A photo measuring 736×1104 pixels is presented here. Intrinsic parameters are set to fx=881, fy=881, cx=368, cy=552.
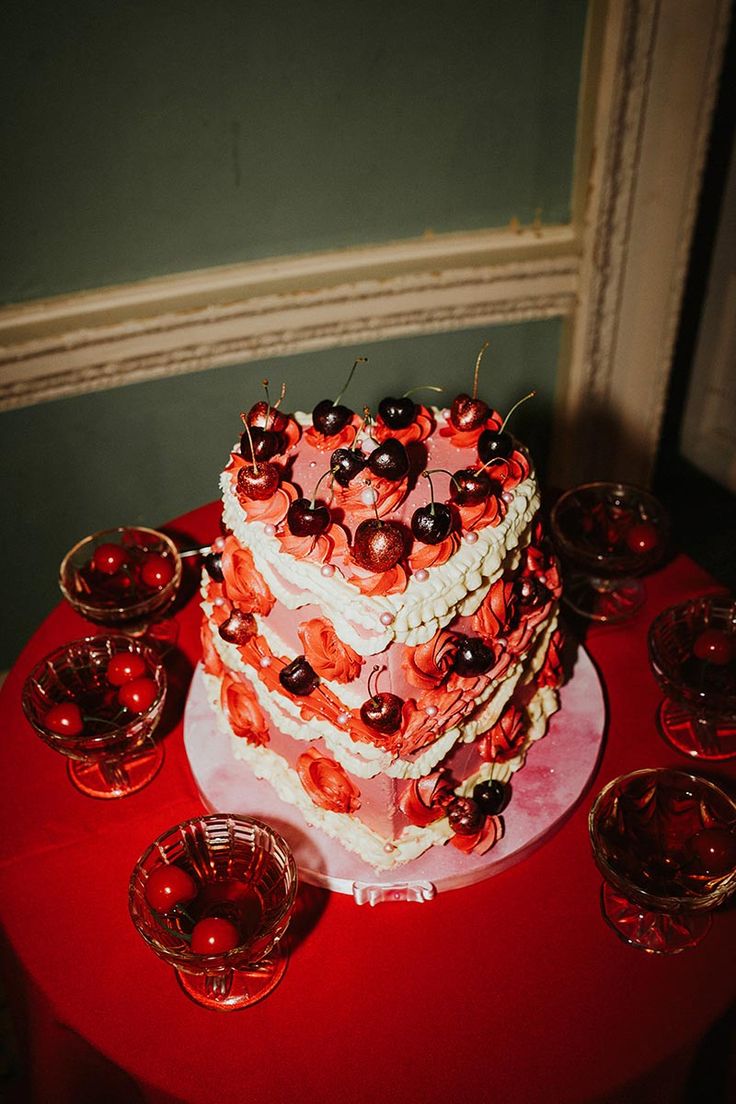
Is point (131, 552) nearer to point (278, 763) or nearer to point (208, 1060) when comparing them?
point (278, 763)

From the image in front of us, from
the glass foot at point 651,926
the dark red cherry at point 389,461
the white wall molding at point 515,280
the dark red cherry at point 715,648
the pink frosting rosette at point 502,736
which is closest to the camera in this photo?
the dark red cherry at point 389,461

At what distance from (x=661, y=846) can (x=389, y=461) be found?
0.89 meters

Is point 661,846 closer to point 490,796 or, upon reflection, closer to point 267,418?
point 490,796

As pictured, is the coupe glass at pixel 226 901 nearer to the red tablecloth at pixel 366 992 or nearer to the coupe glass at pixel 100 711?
the red tablecloth at pixel 366 992

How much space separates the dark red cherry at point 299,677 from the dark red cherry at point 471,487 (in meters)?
0.39

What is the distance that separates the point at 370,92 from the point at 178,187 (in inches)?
25.6

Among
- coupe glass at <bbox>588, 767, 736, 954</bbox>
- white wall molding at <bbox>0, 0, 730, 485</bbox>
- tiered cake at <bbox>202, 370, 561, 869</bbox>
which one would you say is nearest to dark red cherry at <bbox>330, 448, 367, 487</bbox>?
tiered cake at <bbox>202, 370, 561, 869</bbox>

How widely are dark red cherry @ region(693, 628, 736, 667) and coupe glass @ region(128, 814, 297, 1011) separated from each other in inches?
39.4

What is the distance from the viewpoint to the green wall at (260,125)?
2451 millimetres

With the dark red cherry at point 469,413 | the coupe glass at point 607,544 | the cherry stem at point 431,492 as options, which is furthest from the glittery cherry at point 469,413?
the coupe glass at point 607,544

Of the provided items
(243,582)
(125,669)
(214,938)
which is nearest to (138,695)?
(125,669)

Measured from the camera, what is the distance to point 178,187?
2.70 meters

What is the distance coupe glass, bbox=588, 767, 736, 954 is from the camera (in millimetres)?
1587

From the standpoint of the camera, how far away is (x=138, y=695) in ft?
6.17
